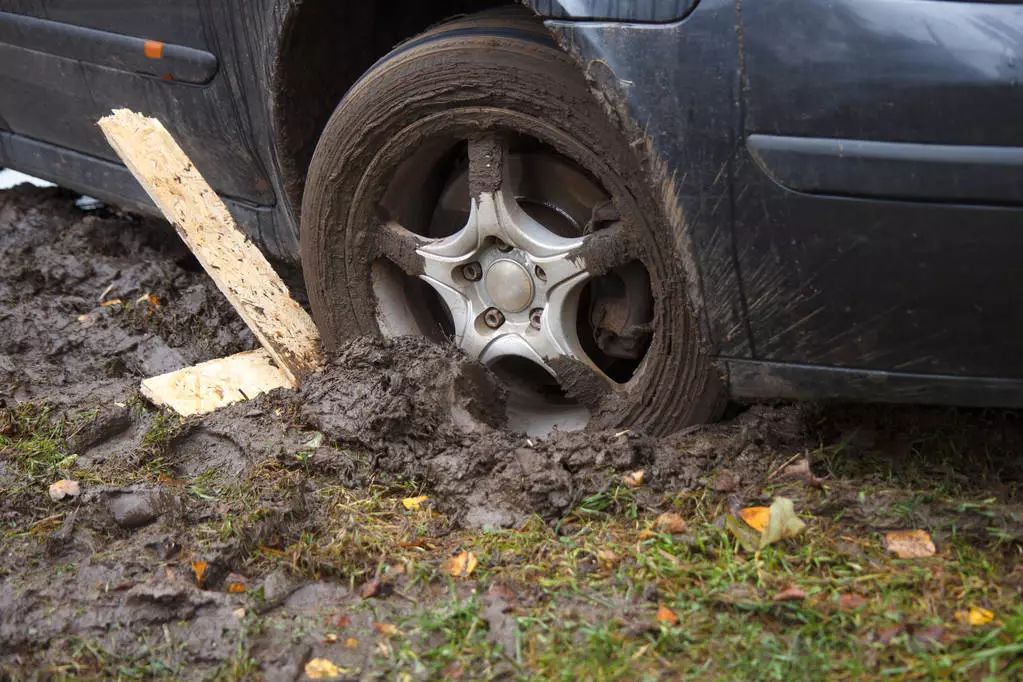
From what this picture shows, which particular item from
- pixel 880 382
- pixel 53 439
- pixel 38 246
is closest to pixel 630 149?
pixel 880 382

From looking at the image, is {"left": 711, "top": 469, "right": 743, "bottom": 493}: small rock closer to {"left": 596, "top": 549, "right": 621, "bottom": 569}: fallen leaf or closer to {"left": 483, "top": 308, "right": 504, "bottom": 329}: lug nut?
{"left": 596, "top": 549, "right": 621, "bottom": 569}: fallen leaf

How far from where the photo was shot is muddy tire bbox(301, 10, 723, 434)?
8.38 feet

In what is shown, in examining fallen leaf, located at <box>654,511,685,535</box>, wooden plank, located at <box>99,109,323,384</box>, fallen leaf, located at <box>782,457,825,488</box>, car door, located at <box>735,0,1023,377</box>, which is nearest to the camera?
car door, located at <box>735,0,1023,377</box>

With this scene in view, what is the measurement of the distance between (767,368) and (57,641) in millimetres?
1492

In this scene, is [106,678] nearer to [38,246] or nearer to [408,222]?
[408,222]

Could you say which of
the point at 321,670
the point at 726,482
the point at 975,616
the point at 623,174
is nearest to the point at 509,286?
the point at 623,174

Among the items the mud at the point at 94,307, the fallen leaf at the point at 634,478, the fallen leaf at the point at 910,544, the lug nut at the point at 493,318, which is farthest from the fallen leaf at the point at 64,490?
the fallen leaf at the point at 910,544

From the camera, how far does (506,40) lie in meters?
2.61

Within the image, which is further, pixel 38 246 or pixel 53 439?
pixel 38 246

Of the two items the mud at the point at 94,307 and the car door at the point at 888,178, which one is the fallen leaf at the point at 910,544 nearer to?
the car door at the point at 888,178

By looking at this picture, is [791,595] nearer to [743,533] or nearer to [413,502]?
[743,533]

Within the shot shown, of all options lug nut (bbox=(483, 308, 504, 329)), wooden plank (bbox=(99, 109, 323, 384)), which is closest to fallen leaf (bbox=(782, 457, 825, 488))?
lug nut (bbox=(483, 308, 504, 329))

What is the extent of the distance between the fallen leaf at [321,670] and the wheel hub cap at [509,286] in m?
1.04

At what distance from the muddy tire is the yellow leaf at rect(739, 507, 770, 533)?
30 cm
